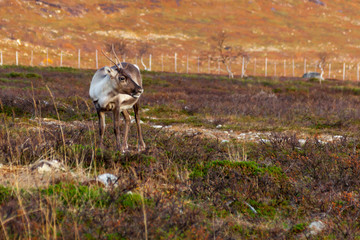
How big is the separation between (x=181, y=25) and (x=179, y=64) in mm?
35024

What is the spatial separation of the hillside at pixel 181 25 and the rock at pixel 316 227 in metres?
65.7

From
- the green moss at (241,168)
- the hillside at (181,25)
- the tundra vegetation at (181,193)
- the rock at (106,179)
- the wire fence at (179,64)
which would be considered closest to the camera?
the tundra vegetation at (181,193)

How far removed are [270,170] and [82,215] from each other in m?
2.90

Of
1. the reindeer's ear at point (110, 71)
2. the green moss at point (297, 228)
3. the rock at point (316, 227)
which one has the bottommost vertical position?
the rock at point (316, 227)

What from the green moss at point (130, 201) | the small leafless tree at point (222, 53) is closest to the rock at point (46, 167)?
the green moss at point (130, 201)

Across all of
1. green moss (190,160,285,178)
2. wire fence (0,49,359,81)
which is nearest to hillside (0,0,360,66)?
wire fence (0,49,359,81)

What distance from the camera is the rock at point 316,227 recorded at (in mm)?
4129

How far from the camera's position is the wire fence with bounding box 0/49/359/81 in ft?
201

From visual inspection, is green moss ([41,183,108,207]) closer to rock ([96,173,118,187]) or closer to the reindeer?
rock ([96,173,118,187])

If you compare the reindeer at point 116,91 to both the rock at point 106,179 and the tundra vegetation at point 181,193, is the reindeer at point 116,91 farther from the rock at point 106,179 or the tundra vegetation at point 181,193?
the rock at point 106,179

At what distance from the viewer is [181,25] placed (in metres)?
104

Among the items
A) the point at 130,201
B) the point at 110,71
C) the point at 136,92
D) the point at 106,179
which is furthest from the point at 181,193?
the point at 110,71

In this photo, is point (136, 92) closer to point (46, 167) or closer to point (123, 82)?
point (123, 82)

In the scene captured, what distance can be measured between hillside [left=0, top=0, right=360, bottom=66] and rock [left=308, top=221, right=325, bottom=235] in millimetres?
65726
